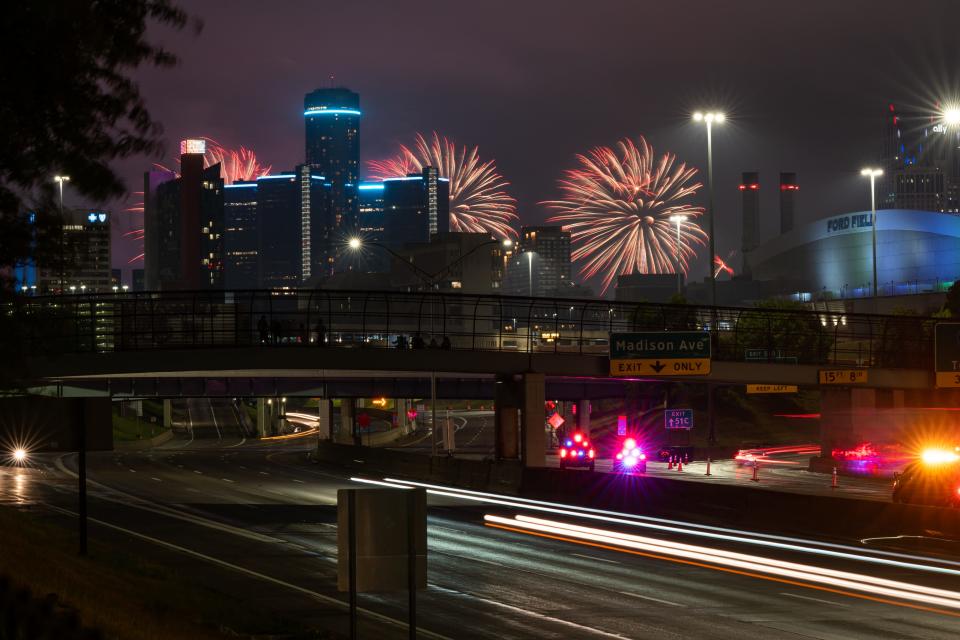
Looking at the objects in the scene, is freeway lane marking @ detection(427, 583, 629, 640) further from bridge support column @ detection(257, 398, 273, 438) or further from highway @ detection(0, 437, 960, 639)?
bridge support column @ detection(257, 398, 273, 438)

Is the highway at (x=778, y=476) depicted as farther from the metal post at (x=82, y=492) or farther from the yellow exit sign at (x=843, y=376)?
the metal post at (x=82, y=492)

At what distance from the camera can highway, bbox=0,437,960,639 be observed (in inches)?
797

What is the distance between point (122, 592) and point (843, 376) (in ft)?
138

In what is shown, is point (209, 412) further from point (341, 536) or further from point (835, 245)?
point (341, 536)

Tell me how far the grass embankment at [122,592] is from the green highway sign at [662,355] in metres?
27.1

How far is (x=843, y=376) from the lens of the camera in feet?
182

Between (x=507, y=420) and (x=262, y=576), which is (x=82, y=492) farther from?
(x=507, y=420)

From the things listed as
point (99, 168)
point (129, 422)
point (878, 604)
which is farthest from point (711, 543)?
point (129, 422)

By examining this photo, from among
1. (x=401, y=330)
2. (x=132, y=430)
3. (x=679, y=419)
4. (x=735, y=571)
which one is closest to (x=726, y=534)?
(x=735, y=571)

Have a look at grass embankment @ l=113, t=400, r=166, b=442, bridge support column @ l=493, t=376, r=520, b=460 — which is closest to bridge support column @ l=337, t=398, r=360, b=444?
grass embankment @ l=113, t=400, r=166, b=442

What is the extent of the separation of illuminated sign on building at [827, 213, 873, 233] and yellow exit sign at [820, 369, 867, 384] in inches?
3719

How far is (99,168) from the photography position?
1681cm

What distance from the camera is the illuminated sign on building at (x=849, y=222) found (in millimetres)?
147625

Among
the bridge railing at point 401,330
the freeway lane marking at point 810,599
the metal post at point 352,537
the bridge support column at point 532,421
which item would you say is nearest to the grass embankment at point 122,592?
the metal post at point 352,537
